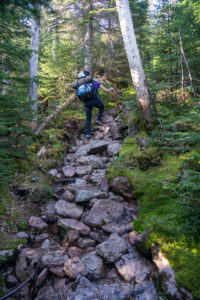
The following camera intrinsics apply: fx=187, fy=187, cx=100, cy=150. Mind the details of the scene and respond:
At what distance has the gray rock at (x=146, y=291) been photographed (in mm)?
2712

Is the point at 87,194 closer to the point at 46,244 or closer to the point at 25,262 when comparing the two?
the point at 46,244

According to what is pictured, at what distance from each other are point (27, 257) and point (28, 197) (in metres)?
1.77

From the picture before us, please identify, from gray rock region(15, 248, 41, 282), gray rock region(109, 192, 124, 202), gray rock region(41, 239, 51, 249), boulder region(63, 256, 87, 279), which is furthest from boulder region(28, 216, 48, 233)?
gray rock region(109, 192, 124, 202)

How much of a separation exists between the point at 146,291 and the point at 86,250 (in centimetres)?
134

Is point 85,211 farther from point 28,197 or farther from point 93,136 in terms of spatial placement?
point 93,136

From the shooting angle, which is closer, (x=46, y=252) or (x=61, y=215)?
(x=46, y=252)

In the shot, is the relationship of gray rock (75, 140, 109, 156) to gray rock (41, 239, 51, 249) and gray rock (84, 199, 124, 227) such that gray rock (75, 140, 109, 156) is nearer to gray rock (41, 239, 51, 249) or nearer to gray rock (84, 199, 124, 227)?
gray rock (84, 199, 124, 227)

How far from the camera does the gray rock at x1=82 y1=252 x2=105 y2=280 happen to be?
3.18 m

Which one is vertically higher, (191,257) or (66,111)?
(66,111)

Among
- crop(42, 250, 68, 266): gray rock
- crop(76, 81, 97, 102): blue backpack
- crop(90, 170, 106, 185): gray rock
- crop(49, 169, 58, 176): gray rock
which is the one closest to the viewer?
crop(42, 250, 68, 266): gray rock

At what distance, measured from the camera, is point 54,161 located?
22.1ft

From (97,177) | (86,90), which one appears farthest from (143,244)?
(86,90)

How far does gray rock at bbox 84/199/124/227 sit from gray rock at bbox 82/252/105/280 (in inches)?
33.0

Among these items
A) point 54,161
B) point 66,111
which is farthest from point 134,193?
point 66,111
